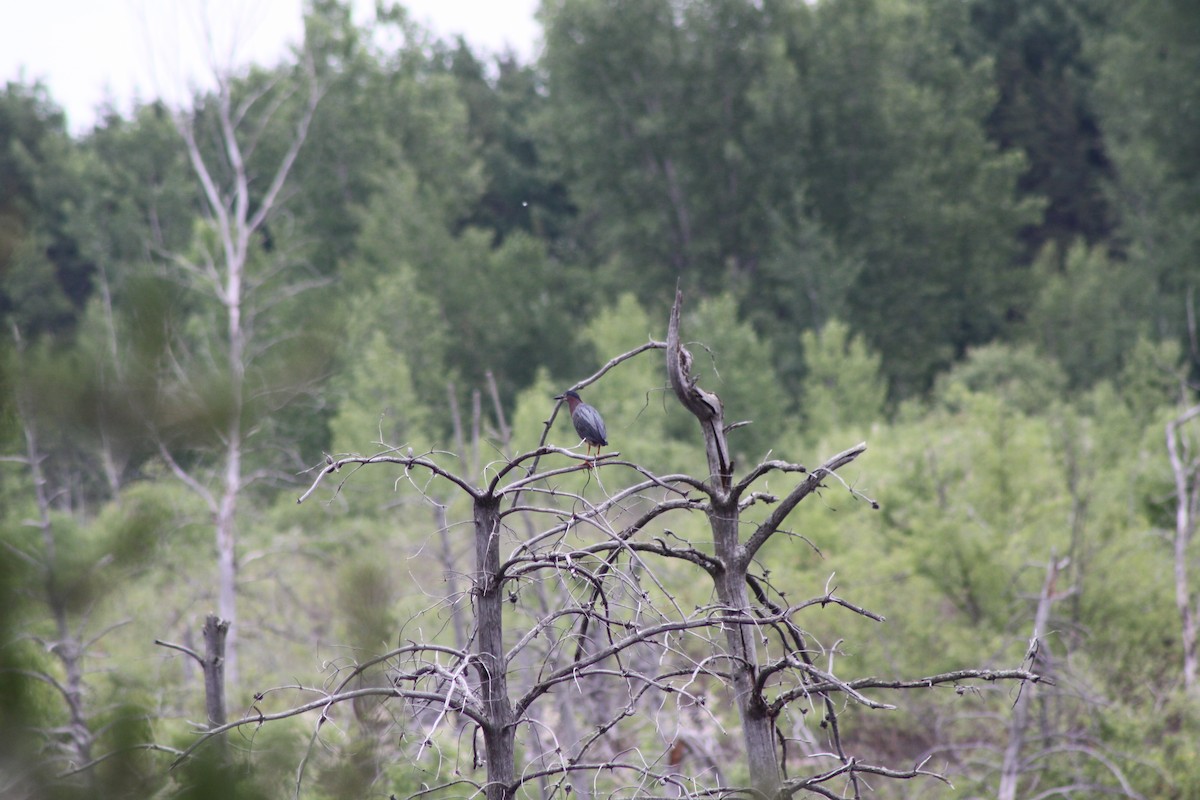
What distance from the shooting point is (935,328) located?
3738cm

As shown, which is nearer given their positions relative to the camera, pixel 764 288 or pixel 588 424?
pixel 588 424

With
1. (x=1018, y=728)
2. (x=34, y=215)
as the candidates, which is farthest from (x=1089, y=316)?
(x=34, y=215)

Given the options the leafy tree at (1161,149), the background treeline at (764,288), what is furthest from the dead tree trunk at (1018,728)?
the leafy tree at (1161,149)

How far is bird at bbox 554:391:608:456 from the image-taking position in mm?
5383

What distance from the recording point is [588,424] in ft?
18.0

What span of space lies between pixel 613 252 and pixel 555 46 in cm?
658

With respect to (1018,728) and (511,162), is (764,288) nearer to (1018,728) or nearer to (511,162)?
(511,162)

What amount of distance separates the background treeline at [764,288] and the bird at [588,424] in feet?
21.2

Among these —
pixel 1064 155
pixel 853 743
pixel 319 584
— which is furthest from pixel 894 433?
pixel 1064 155

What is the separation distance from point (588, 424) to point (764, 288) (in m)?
31.0

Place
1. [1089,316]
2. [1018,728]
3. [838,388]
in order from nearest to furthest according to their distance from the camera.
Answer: [1018,728]
[838,388]
[1089,316]

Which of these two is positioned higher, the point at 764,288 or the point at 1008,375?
the point at 764,288

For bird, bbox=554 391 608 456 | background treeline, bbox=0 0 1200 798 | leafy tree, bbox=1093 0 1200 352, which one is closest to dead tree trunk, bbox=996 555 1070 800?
background treeline, bbox=0 0 1200 798

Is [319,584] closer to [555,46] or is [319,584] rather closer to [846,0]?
[555,46]
